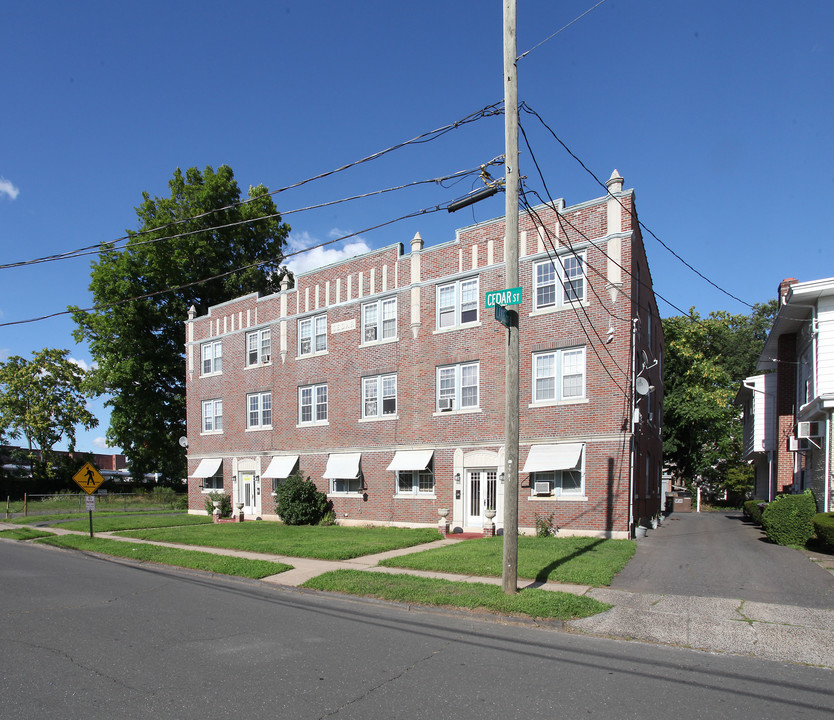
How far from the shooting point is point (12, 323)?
20.2 meters

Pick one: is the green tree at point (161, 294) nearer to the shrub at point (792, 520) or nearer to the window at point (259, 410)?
the window at point (259, 410)

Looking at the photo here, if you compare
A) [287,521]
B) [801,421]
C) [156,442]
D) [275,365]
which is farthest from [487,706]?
[156,442]

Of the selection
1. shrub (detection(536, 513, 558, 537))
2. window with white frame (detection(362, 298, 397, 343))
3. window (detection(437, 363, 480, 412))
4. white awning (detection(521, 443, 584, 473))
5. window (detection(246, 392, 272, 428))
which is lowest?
shrub (detection(536, 513, 558, 537))

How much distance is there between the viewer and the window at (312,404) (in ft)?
81.9

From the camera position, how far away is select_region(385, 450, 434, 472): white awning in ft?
68.5

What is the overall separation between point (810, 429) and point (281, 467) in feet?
61.3

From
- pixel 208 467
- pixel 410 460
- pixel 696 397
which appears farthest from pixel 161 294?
pixel 696 397

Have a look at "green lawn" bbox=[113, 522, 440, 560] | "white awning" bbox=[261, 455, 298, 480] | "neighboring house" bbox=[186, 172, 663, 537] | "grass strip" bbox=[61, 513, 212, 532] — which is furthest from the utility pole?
"grass strip" bbox=[61, 513, 212, 532]

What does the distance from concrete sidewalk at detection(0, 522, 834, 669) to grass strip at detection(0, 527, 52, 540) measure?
17.8m

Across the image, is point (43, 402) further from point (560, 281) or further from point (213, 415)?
point (560, 281)

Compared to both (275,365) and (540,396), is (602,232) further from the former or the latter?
(275,365)

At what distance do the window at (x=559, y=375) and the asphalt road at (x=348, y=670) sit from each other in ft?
33.9

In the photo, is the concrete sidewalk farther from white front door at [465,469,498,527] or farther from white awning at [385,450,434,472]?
white awning at [385,450,434,472]

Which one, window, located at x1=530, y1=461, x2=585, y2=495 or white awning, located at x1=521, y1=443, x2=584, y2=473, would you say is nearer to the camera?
white awning, located at x1=521, y1=443, x2=584, y2=473
